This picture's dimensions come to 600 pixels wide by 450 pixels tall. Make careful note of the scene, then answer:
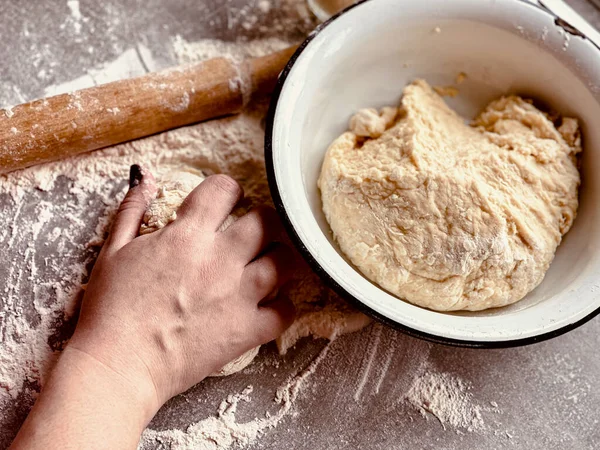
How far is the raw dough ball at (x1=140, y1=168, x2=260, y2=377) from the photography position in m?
1.02

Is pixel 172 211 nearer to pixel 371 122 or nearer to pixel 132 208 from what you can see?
pixel 132 208

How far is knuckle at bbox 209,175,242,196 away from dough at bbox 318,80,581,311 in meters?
0.18

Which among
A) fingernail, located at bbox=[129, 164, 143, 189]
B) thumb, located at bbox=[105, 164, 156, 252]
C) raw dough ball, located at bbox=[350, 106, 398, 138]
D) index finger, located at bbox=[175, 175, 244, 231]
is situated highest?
raw dough ball, located at bbox=[350, 106, 398, 138]

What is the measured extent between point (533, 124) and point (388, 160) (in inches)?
12.6

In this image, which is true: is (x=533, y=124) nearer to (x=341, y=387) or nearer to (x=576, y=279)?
(x=576, y=279)

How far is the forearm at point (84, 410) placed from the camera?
0.84 meters

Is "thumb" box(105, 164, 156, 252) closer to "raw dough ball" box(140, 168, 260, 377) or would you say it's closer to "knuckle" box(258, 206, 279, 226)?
"raw dough ball" box(140, 168, 260, 377)

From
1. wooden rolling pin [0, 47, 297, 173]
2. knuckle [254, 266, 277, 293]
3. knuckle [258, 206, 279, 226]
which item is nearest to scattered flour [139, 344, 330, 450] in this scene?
A: knuckle [254, 266, 277, 293]

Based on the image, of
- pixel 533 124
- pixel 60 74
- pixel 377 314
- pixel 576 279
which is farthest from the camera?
pixel 60 74

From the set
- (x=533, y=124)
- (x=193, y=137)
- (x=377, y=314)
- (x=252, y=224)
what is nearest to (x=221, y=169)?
(x=193, y=137)

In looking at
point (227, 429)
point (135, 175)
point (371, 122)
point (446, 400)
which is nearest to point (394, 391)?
point (446, 400)

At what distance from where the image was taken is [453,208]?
989mm

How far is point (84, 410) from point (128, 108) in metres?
0.58

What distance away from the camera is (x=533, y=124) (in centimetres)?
113
